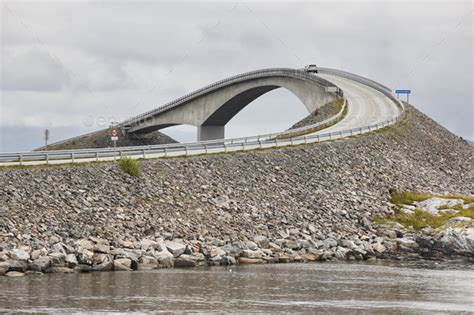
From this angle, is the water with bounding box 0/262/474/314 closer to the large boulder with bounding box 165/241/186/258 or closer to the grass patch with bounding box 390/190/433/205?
the large boulder with bounding box 165/241/186/258

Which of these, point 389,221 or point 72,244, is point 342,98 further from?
point 72,244

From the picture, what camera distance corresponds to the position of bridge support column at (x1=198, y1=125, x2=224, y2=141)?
13188 cm

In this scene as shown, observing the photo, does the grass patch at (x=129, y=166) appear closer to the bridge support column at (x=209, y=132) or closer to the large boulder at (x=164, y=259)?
the large boulder at (x=164, y=259)

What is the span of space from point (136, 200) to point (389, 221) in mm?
18709

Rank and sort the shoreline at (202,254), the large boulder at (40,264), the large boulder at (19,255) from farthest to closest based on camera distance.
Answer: the shoreline at (202,254) → the large boulder at (19,255) → the large boulder at (40,264)

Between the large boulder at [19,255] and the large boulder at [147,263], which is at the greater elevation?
the large boulder at [19,255]

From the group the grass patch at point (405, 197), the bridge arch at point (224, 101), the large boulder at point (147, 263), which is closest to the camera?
the large boulder at point (147, 263)

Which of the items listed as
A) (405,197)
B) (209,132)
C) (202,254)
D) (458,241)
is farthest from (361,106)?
(202,254)

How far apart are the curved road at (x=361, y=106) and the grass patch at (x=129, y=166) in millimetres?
28508

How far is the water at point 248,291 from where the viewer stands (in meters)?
35.2

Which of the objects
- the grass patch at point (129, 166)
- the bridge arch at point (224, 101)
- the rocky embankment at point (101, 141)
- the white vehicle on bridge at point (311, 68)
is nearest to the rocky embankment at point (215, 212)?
the grass patch at point (129, 166)

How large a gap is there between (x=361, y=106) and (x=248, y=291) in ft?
199

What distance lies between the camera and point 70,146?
474ft

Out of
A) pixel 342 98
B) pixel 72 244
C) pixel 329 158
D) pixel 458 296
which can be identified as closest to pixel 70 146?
pixel 342 98
